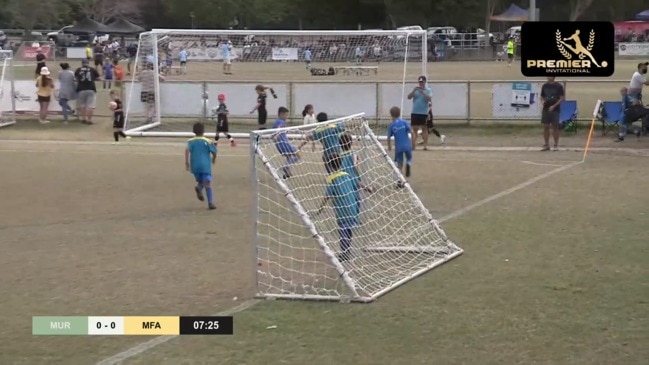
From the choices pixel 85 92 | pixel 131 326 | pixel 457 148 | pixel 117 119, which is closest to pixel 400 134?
pixel 457 148

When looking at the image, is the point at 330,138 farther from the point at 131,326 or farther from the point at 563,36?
the point at 563,36

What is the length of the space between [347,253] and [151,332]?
3102mm

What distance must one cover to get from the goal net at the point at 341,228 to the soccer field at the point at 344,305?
331 millimetres

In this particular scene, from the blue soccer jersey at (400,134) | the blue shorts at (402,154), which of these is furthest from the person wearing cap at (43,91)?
the blue soccer jersey at (400,134)

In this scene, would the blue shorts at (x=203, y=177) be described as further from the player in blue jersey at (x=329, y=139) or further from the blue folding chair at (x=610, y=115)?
the blue folding chair at (x=610, y=115)

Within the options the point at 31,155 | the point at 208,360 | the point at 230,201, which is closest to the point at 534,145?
the point at 230,201

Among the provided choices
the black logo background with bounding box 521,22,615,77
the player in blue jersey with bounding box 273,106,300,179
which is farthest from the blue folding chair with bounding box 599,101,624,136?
the player in blue jersey with bounding box 273,106,300,179

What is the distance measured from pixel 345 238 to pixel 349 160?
0.89 m

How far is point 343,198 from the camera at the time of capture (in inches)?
408

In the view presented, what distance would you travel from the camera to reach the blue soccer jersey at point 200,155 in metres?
14.0

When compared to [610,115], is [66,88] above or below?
above

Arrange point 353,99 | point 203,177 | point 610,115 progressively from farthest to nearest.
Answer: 1. point 353,99
2. point 610,115
3. point 203,177

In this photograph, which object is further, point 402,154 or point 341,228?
point 402,154

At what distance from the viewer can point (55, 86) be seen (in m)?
29.2
